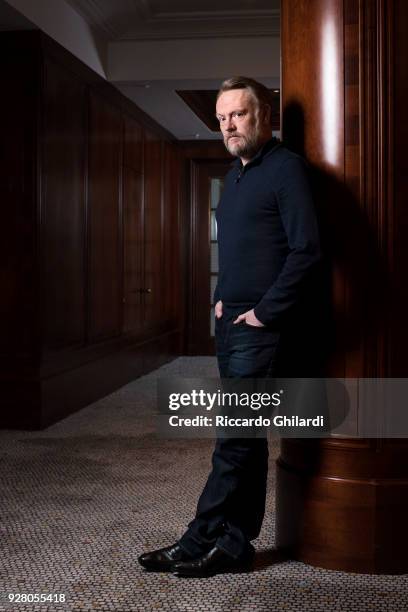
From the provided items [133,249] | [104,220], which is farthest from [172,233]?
[104,220]

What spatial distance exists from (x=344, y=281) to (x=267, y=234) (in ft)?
1.00

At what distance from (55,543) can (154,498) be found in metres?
0.62

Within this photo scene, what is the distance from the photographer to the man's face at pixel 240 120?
2.16m

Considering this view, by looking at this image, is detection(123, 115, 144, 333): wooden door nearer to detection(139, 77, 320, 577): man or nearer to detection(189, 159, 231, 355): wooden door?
detection(189, 159, 231, 355): wooden door

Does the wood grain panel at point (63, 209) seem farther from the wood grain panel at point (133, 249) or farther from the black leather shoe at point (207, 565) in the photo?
the black leather shoe at point (207, 565)

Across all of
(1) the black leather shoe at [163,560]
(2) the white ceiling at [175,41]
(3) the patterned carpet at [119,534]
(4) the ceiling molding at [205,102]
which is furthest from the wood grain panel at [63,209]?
(1) the black leather shoe at [163,560]

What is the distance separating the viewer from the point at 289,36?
7.93 feet

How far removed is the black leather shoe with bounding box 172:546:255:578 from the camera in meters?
2.21

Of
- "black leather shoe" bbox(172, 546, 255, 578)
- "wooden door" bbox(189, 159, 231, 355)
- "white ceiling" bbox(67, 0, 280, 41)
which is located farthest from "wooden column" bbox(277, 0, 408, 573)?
"wooden door" bbox(189, 159, 231, 355)

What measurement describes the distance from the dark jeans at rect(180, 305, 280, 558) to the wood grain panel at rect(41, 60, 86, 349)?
2.53 m

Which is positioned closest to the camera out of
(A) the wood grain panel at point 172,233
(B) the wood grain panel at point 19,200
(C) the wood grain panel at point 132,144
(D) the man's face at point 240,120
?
(D) the man's face at point 240,120

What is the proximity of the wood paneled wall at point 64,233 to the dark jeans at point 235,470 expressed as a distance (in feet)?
8.02

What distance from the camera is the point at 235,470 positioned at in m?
2.19

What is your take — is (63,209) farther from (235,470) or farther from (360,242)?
(235,470)
